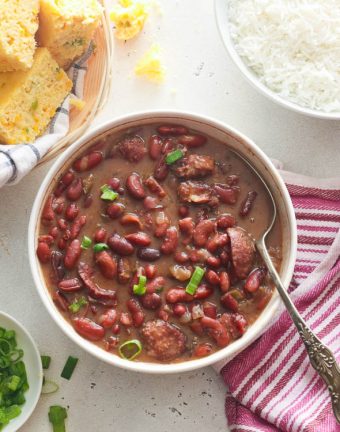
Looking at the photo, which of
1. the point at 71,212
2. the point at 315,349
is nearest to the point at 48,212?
the point at 71,212

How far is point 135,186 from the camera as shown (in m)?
2.98

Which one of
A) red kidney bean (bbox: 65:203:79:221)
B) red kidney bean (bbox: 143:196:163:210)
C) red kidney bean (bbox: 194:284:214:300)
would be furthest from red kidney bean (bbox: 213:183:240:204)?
red kidney bean (bbox: 65:203:79:221)

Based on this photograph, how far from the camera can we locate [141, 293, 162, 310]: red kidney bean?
2.95 meters

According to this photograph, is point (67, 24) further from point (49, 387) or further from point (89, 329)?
point (49, 387)

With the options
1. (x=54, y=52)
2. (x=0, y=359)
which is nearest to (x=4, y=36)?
(x=54, y=52)

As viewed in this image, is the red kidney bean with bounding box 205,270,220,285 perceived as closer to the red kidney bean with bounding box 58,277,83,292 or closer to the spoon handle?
the spoon handle

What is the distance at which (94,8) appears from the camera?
10.3 feet

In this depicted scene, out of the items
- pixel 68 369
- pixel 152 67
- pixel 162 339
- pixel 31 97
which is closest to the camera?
pixel 162 339

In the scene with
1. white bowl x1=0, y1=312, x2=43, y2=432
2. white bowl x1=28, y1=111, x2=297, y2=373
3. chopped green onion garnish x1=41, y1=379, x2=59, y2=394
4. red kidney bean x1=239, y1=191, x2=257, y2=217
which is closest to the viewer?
white bowl x1=28, y1=111, x2=297, y2=373

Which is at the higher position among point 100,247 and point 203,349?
point 100,247

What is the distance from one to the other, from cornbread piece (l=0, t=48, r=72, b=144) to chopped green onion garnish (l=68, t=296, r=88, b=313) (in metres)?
0.73

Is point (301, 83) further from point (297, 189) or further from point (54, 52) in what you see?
point (54, 52)

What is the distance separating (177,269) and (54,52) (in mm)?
1116

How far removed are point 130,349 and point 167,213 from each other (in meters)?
0.57
